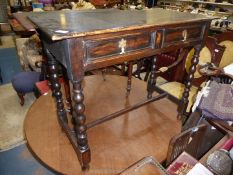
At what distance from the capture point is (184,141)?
1.05m

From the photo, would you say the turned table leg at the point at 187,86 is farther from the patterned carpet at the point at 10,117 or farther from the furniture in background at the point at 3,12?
the furniture in background at the point at 3,12

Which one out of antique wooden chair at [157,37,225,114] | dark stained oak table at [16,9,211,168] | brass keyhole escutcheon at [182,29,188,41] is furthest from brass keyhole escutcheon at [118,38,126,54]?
antique wooden chair at [157,37,225,114]

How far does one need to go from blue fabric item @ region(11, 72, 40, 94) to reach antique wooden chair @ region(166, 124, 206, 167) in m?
1.74

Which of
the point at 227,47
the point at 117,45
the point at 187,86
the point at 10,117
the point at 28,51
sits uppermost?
the point at 117,45

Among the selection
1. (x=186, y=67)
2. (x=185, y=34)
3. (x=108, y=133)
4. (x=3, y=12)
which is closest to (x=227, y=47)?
(x=186, y=67)

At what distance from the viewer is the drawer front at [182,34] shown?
107 centimetres

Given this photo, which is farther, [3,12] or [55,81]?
[3,12]

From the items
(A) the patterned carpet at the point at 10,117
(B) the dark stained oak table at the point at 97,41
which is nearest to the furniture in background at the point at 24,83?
(A) the patterned carpet at the point at 10,117

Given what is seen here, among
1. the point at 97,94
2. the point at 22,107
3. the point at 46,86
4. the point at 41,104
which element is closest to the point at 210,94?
the point at 97,94

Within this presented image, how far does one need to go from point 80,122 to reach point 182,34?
757 mm

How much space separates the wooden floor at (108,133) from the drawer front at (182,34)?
2.07 feet

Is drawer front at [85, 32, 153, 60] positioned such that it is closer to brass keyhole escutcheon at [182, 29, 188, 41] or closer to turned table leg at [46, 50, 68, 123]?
brass keyhole escutcheon at [182, 29, 188, 41]

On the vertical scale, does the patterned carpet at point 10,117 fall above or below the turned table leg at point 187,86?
below

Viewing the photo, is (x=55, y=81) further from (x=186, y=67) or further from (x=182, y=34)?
(x=186, y=67)
